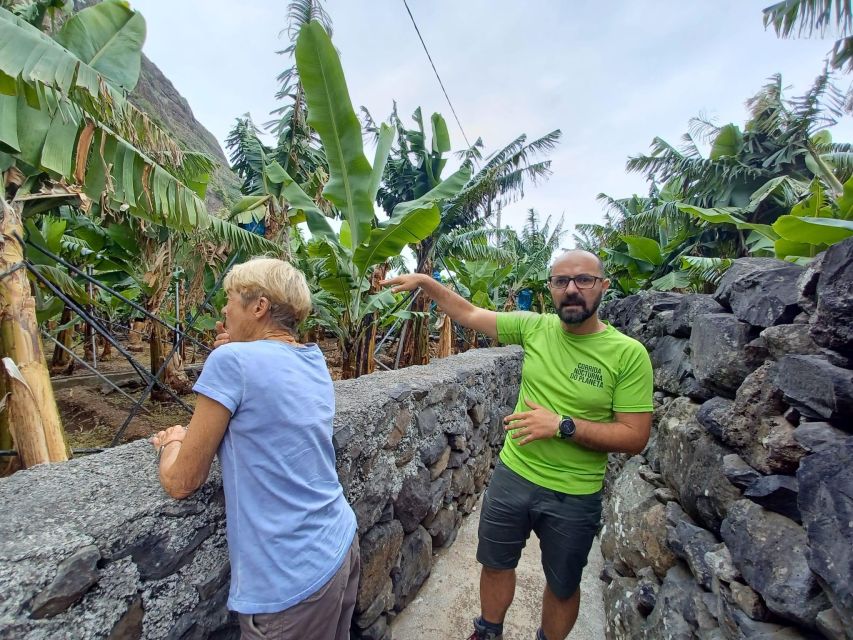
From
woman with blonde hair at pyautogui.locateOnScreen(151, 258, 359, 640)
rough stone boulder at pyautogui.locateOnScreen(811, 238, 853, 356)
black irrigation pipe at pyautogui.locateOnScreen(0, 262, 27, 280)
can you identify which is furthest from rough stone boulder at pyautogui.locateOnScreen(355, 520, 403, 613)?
black irrigation pipe at pyautogui.locateOnScreen(0, 262, 27, 280)

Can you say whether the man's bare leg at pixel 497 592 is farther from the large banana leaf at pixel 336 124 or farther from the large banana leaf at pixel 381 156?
the large banana leaf at pixel 381 156

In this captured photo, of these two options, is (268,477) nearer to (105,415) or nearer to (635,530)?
(635,530)

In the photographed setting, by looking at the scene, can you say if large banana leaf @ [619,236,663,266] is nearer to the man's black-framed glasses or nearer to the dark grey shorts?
the man's black-framed glasses

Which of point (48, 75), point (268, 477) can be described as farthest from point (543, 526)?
point (48, 75)

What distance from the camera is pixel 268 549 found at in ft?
3.37

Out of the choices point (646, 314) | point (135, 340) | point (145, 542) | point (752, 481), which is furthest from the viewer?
point (135, 340)

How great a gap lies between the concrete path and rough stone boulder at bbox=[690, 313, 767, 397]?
1.75 m

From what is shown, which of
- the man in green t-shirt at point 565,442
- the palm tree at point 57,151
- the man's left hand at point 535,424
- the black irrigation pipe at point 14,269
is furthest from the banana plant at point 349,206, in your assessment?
the man's left hand at point 535,424

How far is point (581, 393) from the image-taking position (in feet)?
5.97

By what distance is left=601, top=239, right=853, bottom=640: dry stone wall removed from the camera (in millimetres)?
1115

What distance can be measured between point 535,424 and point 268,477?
1.20 m

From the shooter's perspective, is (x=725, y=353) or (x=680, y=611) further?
(x=725, y=353)

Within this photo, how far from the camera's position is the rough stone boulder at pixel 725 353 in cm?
182

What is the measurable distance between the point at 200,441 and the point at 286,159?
6120 mm
